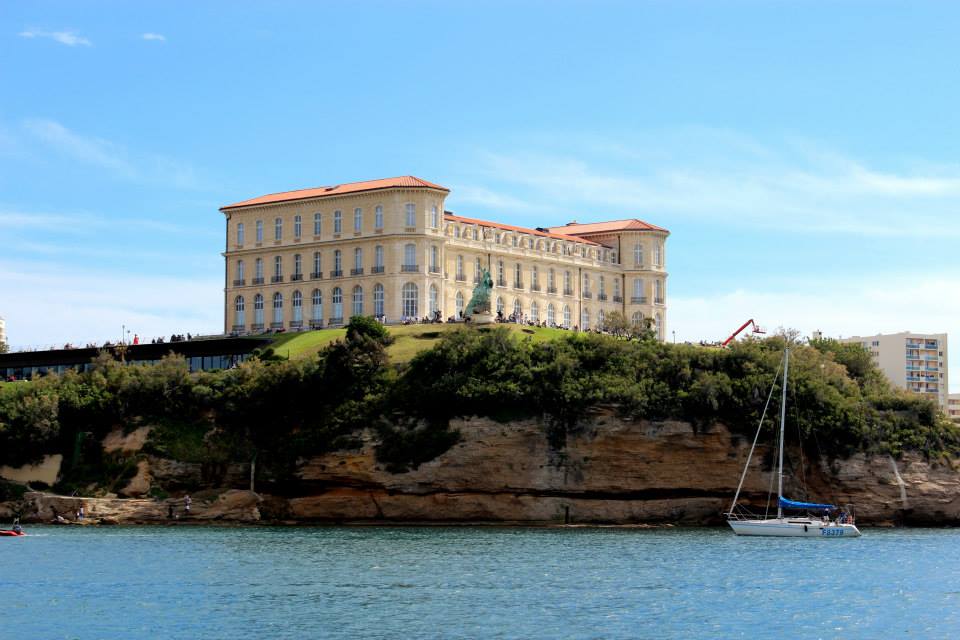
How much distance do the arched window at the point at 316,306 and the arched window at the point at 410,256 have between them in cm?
880

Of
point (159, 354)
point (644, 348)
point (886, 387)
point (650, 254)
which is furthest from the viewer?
point (650, 254)

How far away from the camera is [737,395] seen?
9931 centimetres

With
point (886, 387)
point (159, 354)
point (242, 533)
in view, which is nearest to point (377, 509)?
point (242, 533)

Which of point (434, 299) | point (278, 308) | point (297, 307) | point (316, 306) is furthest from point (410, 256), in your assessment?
point (278, 308)

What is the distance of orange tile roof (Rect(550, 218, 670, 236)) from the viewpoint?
461 ft

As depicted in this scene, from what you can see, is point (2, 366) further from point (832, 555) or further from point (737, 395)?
point (832, 555)

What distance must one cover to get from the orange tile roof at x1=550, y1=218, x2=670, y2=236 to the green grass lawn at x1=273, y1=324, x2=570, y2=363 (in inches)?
899

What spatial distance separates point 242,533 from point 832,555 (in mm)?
35171

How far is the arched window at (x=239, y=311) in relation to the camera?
12912 cm

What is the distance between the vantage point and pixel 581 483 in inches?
3797

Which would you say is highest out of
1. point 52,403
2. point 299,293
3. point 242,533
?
point 299,293

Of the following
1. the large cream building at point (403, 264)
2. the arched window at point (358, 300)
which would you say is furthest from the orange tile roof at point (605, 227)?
the arched window at point (358, 300)

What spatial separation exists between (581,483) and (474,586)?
3815cm

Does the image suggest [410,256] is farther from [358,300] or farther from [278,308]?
[278,308]
